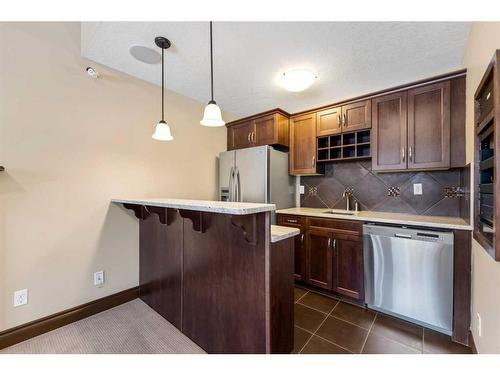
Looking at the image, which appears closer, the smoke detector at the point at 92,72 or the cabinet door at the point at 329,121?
the smoke detector at the point at 92,72

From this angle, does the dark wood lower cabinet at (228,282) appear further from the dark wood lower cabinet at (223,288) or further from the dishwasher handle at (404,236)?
the dishwasher handle at (404,236)

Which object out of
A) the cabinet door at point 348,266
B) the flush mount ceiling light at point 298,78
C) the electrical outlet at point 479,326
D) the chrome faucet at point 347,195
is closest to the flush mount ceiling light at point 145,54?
the flush mount ceiling light at point 298,78

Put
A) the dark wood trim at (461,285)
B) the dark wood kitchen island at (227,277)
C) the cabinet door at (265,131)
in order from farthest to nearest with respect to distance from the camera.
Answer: the cabinet door at (265,131)
the dark wood trim at (461,285)
the dark wood kitchen island at (227,277)

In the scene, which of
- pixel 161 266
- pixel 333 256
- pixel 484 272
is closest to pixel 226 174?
pixel 161 266

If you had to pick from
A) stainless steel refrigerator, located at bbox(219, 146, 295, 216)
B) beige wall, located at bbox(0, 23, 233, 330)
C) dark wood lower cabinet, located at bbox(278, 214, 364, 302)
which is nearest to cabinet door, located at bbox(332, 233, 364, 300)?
dark wood lower cabinet, located at bbox(278, 214, 364, 302)

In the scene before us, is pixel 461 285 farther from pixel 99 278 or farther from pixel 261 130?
pixel 99 278

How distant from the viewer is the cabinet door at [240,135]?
129 inches

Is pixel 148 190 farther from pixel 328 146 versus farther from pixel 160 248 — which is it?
pixel 328 146

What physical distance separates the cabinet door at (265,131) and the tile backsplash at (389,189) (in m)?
0.86

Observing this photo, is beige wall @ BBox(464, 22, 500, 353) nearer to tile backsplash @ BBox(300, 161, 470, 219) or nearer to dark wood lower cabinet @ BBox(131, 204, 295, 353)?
tile backsplash @ BBox(300, 161, 470, 219)

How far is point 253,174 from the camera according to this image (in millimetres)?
2906

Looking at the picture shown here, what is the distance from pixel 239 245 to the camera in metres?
1.39
